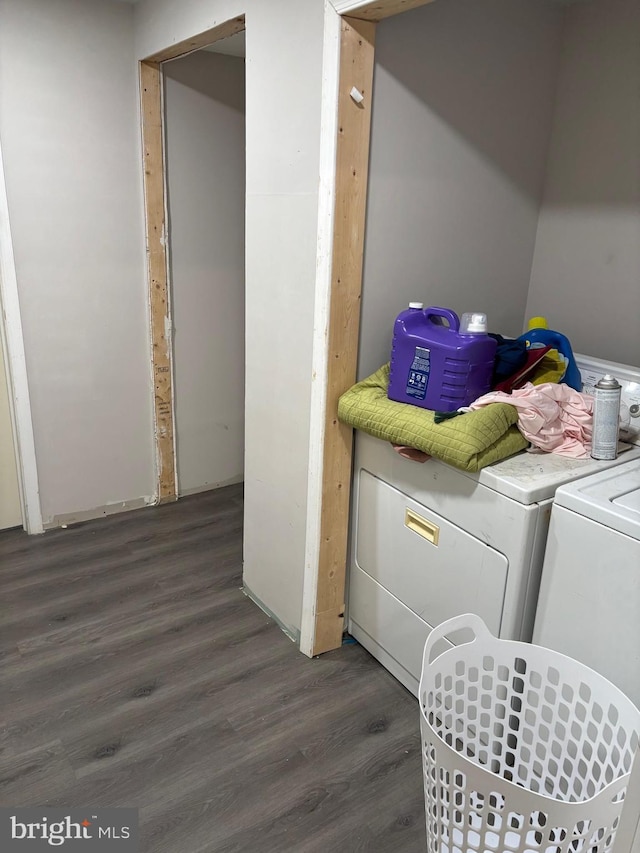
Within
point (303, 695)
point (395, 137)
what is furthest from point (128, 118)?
point (303, 695)

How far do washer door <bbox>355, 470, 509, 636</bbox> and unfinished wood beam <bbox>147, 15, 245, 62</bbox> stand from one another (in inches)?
63.6

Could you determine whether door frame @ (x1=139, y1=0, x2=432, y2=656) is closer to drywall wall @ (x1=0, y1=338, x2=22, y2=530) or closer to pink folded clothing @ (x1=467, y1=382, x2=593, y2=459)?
pink folded clothing @ (x1=467, y1=382, x2=593, y2=459)

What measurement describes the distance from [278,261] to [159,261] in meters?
1.24

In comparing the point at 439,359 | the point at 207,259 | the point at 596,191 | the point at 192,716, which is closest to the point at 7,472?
the point at 207,259

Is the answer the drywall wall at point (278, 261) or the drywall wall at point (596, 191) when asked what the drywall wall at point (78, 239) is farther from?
the drywall wall at point (596, 191)

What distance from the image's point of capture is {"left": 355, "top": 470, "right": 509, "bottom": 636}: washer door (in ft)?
6.06

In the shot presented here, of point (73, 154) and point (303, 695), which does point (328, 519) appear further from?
point (73, 154)

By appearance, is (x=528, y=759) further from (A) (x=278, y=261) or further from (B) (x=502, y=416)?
(A) (x=278, y=261)

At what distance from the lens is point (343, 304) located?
208cm

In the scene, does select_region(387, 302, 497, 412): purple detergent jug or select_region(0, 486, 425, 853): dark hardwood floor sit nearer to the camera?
select_region(0, 486, 425, 853): dark hardwood floor

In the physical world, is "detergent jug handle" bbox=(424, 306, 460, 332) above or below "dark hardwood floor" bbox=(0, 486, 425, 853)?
above

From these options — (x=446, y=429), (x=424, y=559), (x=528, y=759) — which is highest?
(x=446, y=429)

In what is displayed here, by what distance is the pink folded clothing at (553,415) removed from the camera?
189 cm

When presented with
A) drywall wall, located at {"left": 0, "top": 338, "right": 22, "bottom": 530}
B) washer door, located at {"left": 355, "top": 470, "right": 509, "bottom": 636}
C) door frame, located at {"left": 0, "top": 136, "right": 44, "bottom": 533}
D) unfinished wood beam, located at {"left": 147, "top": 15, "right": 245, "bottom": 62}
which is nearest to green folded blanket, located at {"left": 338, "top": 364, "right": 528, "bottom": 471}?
washer door, located at {"left": 355, "top": 470, "right": 509, "bottom": 636}
